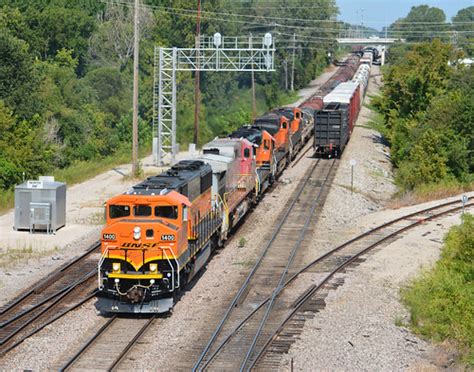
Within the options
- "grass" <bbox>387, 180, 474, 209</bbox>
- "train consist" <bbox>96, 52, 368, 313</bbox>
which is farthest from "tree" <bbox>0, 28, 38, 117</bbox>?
"train consist" <bbox>96, 52, 368, 313</bbox>

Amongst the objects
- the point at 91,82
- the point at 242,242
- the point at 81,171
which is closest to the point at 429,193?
the point at 242,242

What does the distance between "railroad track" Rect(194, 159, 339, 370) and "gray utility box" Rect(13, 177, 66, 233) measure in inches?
331

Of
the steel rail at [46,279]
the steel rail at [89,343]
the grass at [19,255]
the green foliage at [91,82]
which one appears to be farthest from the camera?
the green foliage at [91,82]

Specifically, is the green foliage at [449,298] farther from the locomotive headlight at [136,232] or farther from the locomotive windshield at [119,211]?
the locomotive windshield at [119,211]

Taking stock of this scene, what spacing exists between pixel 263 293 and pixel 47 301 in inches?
233

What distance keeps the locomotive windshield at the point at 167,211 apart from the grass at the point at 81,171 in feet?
56.1

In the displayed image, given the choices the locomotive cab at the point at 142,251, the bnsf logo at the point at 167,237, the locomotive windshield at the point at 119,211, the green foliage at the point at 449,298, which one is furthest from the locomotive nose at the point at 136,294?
the green foliage at the point at 449,298

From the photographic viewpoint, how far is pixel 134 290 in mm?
18797

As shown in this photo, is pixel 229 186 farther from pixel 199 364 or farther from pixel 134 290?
pixel 199 364

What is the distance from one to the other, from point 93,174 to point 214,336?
28911 millimetres

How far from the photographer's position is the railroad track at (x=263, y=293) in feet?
55.8

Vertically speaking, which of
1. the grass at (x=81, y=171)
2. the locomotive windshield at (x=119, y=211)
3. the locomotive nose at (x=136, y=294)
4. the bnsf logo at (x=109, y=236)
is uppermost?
the locomotive windshield at (x=119, y=211)

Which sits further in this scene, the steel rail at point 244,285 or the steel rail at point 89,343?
the steel rail at point 244,285

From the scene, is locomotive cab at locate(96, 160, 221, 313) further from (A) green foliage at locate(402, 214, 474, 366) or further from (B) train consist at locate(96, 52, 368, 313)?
(A) green foliage at locate(402, 214, 474, 366)
